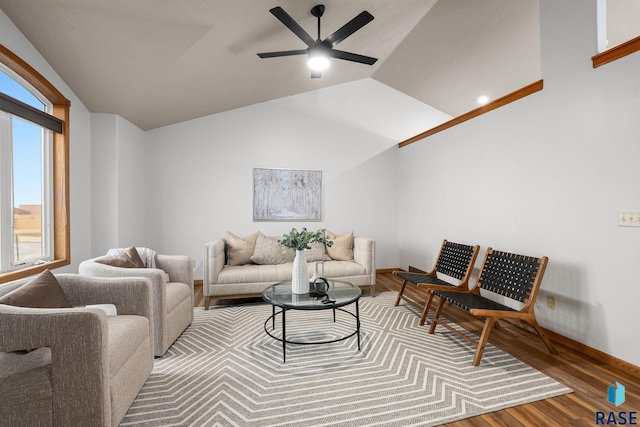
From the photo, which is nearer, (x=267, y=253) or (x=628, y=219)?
(x=628, y=219)

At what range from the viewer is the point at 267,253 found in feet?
13.8

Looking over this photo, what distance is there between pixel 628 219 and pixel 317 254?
326 centimetres

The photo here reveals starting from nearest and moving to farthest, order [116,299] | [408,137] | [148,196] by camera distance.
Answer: [116,299] → [148,196] → [408,137]

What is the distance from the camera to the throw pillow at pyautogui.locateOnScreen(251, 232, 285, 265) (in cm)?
420

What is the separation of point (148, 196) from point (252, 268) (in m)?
2.16

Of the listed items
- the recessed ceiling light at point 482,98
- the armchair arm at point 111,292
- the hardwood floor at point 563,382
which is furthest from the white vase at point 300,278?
the recessed ceiling light at point 482,98

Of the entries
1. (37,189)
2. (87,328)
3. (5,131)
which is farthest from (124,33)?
(87,328)

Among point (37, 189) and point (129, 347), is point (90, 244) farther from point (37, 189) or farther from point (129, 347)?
point (129, 347)

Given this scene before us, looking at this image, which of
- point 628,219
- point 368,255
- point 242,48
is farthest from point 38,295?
point 628,219

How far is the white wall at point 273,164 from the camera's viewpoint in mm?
4785

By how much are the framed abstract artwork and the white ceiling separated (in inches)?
48.5

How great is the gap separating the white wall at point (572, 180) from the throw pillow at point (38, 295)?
374 cm

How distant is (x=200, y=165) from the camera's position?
4.86m

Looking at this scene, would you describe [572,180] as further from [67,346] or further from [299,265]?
[67,346]
